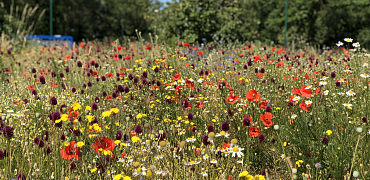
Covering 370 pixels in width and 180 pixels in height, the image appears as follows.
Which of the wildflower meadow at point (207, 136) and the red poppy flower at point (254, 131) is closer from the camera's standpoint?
the wildflower meadow at point (207, 136)

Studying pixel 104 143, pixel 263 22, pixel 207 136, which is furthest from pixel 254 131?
pixel 263 22

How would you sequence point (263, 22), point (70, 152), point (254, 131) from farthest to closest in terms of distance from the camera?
1. point (263, 22)
2. point (254, 131)
3. point (70, 152)

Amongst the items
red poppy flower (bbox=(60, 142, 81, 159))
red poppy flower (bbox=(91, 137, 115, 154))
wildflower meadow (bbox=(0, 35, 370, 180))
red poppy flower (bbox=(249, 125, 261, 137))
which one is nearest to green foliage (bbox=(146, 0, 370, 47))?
wildflower meadow (bbox=(0, 35, 370, 180))

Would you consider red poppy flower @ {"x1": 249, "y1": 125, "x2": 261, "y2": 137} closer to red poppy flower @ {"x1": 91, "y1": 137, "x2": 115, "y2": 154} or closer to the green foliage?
red poppy flower @ {"x1": 91, "y1": 137, "x2": 115, "y2": 154}

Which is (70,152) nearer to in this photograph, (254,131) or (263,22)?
(254,131)

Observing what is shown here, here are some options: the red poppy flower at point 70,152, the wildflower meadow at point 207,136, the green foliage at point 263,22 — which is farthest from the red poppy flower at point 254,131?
the green foliage at point 263,22

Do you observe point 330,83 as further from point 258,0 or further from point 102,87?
point 258,0

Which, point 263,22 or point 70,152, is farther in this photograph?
point 263,22

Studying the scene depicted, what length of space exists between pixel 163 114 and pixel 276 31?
25.3 meters

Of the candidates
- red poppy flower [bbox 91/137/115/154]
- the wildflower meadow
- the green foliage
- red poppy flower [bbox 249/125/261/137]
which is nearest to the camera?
the wildflower meadow

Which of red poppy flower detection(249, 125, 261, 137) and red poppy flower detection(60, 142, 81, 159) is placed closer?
red poppy flower detection(60, 142, 81, 159)

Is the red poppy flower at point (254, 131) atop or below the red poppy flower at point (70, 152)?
atop

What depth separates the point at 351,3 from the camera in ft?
72.2

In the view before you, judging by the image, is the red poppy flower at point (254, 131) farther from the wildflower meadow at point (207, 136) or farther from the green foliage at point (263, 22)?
the green foliage at point (263, 22)
